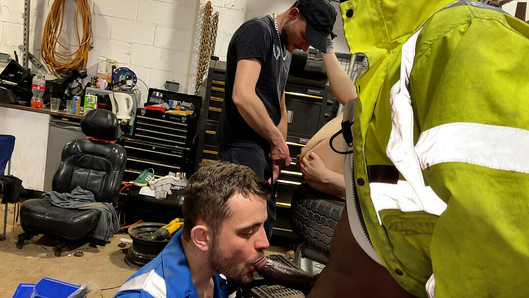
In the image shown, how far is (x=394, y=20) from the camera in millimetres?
721

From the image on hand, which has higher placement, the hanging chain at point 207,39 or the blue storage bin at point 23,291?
the hanging chain at point 207,39

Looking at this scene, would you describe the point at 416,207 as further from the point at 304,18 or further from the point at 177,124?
the point at 177,124

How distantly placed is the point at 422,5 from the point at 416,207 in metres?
0.36

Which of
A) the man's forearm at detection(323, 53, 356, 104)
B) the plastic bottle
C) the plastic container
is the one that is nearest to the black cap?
the man's forearm at detection(323, 53, 356, 104)

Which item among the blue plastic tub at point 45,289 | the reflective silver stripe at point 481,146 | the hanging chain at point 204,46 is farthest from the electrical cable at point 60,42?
the reflective silver stripe at point 481,146

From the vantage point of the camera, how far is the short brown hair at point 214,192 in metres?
1.35

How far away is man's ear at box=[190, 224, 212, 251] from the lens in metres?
1.36

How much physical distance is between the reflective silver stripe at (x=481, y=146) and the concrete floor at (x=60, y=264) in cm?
285

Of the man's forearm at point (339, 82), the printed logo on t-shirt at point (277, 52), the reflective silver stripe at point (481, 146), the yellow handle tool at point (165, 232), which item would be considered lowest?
the yellow handle tool at point (165, 232)

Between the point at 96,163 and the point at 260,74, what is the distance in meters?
2.53

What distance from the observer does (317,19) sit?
1.90m

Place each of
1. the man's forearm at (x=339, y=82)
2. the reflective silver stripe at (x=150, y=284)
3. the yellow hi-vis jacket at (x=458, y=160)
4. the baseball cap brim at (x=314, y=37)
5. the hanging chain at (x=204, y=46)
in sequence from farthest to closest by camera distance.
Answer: the hanging chain at (x=204, y=46) → the man's forearm at (x=339, y=82) → the baseball cap brim at (x=314, y=37) → the reflective silver stripe at (x=150, y=284) → the yellow hi-vis jacket at (x=458, y=160)

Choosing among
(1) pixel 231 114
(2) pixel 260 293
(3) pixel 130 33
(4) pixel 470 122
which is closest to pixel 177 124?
(3) pixel 130 33

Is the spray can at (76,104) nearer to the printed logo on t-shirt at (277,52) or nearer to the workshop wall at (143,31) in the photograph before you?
the workshop wall at (143,31)
